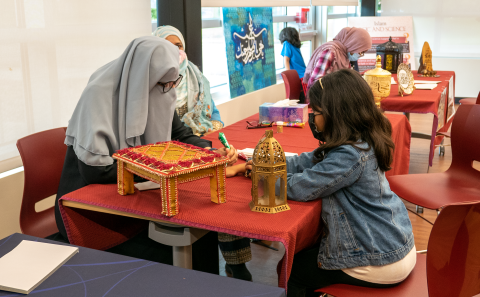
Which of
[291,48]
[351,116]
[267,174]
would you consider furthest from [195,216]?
[291,48]

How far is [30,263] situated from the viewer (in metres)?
1.11

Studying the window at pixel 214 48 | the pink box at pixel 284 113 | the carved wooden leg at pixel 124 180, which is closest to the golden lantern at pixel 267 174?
the carved wooden leg at pixel 124 180

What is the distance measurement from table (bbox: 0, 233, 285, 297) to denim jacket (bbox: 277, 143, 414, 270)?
1.51ft

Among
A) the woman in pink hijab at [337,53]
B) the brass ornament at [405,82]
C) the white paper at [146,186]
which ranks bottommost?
the white paper at [146,186]

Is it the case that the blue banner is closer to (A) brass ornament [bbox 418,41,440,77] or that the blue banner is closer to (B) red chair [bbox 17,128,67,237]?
(A) brass ornament [bbox 418,41,440,77]

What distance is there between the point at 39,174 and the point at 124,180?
0.70 meters

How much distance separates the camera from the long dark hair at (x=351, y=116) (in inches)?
56.7

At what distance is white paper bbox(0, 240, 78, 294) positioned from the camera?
1026 mm

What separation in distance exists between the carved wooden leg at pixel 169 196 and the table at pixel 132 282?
0.69 ft

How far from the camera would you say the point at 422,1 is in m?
7.67

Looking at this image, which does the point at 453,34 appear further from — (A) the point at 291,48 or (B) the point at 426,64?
(A) the point at 291,48

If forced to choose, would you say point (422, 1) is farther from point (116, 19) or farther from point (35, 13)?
point (35, 13)

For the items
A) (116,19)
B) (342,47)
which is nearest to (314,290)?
(116,19)

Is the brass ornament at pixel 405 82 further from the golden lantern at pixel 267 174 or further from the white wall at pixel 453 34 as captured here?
the white wall at pixel 453 34
